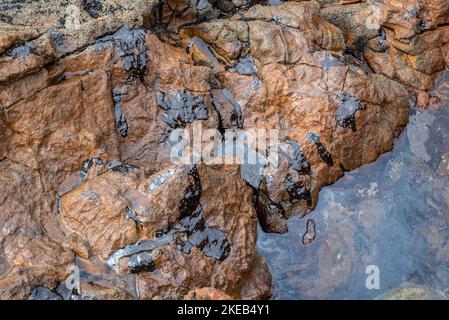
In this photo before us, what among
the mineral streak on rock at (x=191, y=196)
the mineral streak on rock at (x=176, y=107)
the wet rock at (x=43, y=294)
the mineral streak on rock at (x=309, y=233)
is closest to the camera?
the wet rock at (x=43, y=294)

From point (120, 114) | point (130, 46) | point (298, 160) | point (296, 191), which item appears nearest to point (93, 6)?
point (130, 46)

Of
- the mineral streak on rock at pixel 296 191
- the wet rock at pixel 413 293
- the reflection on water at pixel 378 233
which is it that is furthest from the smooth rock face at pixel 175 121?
the wet rock at pixel 413 293

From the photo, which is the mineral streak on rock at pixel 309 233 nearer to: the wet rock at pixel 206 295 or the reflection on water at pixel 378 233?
the reflection on water at pixel 378 233

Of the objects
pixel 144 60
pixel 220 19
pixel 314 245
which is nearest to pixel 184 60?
pixel 144 60

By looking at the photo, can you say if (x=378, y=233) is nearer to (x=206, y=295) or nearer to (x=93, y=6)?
(x=206, y=295)

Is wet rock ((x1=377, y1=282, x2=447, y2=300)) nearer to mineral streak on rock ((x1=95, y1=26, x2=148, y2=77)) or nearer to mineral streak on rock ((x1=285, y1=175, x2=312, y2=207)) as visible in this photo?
mineral streak on rock ((x1=285, y1=175, x2=312, y2=207))

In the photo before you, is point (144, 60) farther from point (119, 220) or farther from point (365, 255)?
point (365, 255)

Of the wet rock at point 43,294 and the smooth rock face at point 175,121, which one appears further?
the smooth rock face at point 175,121
